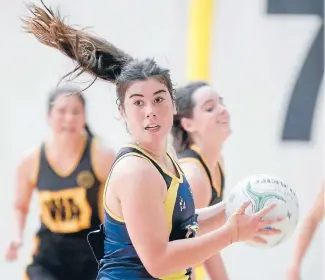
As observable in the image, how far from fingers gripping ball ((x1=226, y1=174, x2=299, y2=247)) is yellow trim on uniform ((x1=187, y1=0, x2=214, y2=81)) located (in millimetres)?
1864

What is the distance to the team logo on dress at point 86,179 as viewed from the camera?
363 cm

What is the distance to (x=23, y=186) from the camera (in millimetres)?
3797

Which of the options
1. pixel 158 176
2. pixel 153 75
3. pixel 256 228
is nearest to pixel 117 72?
pixel 153 75

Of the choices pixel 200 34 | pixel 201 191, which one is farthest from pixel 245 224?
pixel 200 34

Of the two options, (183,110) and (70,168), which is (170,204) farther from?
(70,168)

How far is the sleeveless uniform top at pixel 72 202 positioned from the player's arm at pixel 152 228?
154cm

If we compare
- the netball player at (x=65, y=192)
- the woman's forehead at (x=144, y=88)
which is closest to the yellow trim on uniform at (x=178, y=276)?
the woman's forehead at (x=144, y=88)

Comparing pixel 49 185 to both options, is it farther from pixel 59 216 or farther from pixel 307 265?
pixel 307 265

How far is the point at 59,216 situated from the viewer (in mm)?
3613

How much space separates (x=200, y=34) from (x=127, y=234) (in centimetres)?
239

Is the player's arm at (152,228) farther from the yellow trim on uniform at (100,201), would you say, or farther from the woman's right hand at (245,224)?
the yellow trim on uniform at (100,201)

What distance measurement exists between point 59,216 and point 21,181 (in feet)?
0.99

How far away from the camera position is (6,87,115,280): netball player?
3555 mm

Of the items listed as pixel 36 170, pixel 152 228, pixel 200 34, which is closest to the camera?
pixel 152 228
